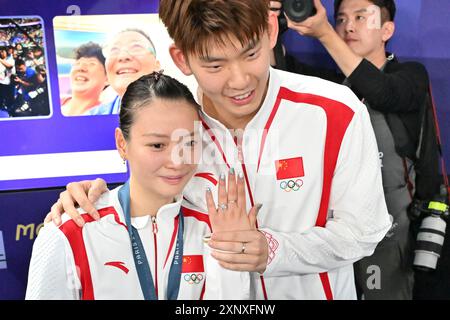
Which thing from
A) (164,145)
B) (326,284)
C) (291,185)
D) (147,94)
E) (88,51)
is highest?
(88,51)

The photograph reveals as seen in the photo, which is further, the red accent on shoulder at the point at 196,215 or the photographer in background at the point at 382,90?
the photographer in background at the point at 382,90

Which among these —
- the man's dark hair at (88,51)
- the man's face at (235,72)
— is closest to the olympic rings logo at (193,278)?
the man's face at (235,72)

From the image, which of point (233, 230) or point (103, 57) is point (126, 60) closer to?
point (103, 57)

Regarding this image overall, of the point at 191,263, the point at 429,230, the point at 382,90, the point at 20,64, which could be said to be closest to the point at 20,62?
the point at 20,64

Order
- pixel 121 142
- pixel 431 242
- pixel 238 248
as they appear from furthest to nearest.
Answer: pixel 431 242 < pixel 121 142 < pixel 238 248

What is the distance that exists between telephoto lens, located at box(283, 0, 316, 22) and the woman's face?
17.2 inches

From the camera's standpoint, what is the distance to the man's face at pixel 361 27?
1.37 metres

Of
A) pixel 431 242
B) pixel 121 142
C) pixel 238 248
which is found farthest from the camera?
pixel 431 242

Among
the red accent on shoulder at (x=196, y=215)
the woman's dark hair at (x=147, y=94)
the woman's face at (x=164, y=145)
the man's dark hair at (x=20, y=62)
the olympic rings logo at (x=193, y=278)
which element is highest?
the man's dark hair at (x=20, y=62)

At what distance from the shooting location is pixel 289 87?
1122 mm

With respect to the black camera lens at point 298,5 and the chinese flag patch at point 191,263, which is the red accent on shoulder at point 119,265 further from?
the black camera lens at point 298,5

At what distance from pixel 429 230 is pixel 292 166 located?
55cm

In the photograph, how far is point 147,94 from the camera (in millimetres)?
1031
